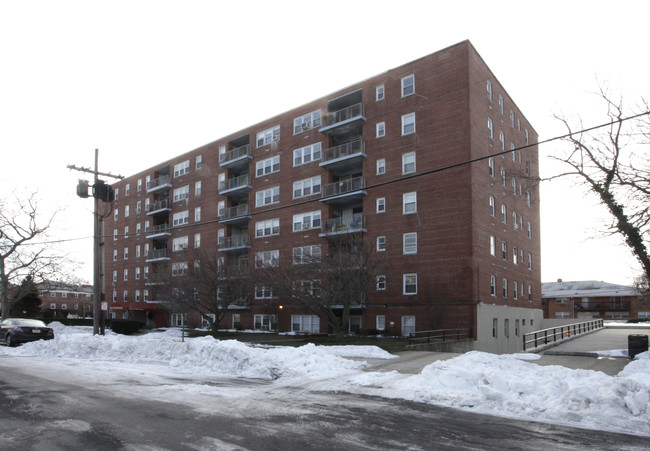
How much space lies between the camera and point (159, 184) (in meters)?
56.2

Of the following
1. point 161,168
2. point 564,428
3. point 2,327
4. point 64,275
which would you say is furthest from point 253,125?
point 564,428

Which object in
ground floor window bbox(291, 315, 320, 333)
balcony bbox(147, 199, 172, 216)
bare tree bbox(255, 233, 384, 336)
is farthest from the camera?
balcony bbox(147, 199, 172, 216)

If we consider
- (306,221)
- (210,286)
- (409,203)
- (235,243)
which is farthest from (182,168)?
(409,203)

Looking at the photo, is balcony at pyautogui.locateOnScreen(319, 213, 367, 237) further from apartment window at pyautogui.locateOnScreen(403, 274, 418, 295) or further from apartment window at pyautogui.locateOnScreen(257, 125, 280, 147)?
apartment window at pyautogui.locateOnScreen(257, 125, 280, 147)

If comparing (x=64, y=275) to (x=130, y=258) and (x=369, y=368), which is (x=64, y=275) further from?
(x=369, y=368)

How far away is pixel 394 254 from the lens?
A: 32.4 m

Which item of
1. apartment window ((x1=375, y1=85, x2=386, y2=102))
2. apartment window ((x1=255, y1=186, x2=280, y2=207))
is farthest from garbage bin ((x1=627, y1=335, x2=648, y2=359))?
apartment window ((x1=255, y1=186, x2=280, y2=207))

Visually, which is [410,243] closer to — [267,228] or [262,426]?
[267,228]

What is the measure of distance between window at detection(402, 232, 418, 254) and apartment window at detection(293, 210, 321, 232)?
313 inches

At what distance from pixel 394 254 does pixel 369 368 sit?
1781cm

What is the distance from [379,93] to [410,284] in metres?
14.1

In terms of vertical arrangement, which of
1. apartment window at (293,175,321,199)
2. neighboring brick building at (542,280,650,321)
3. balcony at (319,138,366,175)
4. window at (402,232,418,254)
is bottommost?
neighboring brick building at (542,280,650,321)

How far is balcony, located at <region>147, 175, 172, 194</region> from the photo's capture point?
179 feet

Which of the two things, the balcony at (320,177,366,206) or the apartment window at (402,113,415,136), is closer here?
the apartment window at (402,113,415,136)
